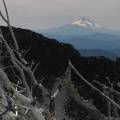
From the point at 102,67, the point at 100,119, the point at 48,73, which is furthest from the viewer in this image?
the point at 48,73

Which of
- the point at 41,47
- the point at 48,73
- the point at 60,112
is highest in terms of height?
the point at 41,47

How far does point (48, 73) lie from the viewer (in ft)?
97.6

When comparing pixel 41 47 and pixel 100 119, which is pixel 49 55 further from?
pixel 100 119

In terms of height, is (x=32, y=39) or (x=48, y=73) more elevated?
(x=32, y=39)

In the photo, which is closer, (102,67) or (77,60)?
(102,67)

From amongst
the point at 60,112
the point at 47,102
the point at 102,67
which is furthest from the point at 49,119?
the point at 60,112

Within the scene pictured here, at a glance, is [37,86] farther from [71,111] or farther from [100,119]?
[71,111]

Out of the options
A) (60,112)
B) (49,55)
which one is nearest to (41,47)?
(49,55)

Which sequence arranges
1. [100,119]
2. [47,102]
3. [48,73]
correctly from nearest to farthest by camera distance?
[100,119] < [47,102] < [48,73]

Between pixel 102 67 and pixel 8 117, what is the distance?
21862 millimetres

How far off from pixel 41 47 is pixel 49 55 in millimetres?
1028

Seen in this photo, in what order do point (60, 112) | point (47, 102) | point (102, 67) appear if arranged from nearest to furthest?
point (47, 102), point (102, 67), point (60, 112)

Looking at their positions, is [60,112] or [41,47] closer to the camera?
[60,112]

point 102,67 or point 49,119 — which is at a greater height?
point 49,119
